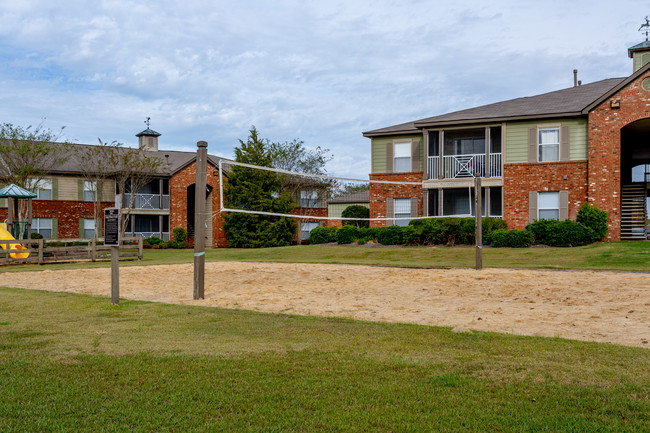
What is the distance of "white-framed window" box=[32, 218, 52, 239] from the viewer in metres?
38.0

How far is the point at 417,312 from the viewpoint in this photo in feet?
32.5

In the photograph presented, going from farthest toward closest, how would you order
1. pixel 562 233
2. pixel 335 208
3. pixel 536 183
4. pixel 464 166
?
pixel 335 208 < pixel 464 166 < pixel 536 183 < pixel 562 233

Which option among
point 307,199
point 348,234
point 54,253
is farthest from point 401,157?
point 307,199

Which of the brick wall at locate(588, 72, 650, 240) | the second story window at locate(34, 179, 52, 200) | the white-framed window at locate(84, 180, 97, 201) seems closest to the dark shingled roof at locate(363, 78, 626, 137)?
the brick wall at locate(588, 72, 650, 240)

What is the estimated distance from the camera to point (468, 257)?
21.5 metres

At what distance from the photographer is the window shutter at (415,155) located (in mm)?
30984

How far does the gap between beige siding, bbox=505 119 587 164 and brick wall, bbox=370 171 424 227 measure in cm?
459

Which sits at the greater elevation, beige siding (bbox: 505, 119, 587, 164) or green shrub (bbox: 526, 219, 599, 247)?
beige siding (bbox: 505, 119, 587, 164)

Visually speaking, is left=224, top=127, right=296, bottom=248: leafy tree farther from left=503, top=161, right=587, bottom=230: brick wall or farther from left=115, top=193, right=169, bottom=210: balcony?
left=503, top=161, right=587, bottom=230: brick wall

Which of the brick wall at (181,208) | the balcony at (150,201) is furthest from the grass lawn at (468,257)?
the balcony at (150,201)

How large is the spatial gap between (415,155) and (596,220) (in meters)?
9.42

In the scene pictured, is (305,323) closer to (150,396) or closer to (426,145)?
(150,396)

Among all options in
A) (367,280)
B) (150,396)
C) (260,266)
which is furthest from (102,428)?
(260,266)

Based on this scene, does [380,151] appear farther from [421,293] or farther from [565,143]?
[421,293]
